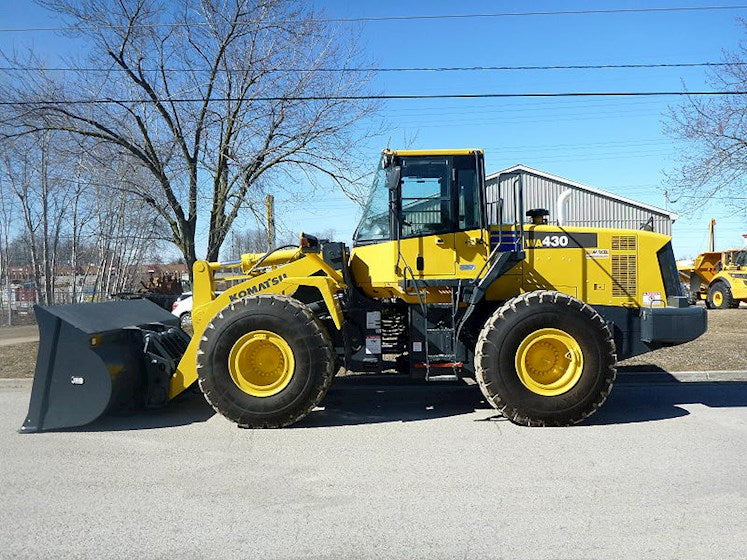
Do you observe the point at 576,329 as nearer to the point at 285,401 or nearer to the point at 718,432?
the point at 718,432

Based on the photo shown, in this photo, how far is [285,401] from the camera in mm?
6215

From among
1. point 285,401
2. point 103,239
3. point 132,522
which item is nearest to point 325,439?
point 285,401

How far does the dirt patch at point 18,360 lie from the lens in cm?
944

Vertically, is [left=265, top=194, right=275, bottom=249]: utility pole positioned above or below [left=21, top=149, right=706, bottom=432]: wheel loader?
above

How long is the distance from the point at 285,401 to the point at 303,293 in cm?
134

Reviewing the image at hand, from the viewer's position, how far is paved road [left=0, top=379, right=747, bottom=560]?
371 cm

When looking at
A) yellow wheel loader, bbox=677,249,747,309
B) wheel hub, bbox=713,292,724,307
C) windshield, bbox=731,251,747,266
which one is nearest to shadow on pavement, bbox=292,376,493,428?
yellow wheel loader, bbox=677,249,747,309

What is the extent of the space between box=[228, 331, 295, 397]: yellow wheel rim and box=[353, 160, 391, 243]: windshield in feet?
5.39

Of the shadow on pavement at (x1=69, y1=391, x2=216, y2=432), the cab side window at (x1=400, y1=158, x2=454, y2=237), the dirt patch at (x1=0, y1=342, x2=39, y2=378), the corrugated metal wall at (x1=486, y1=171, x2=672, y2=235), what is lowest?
the shadow on pavement at (x1=69, y1=391, x2=216, y2=432)

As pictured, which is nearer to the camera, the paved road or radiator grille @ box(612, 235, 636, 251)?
the paved road

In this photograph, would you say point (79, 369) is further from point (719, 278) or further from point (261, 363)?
point (719, 278)

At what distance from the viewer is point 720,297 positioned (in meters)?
21.8

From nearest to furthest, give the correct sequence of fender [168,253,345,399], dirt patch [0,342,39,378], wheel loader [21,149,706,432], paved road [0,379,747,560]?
1. paved road [0,379,747,560]
2. wheel loader [21,149,706,432]
3. fender [168,253,345,399]
4. dirt patch [0,342,39,378]

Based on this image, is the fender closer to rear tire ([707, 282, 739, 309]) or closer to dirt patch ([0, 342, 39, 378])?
dirt patch ([0, 342, 39, 378])
